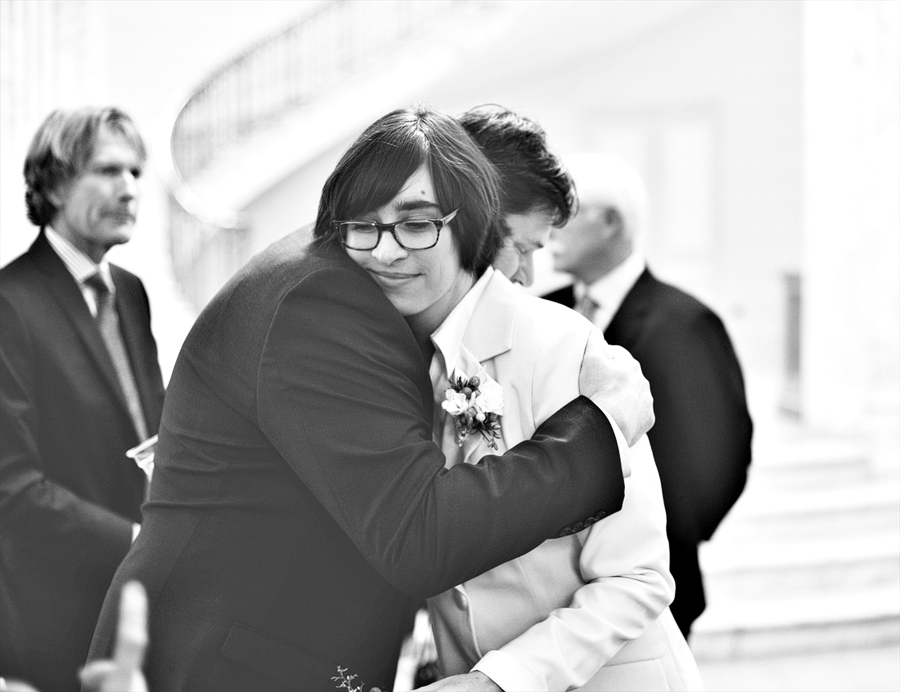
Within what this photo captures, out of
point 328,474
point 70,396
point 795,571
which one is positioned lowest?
point 795,571

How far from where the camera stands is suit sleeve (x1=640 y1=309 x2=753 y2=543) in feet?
8.33

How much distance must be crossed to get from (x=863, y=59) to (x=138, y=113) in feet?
20.6

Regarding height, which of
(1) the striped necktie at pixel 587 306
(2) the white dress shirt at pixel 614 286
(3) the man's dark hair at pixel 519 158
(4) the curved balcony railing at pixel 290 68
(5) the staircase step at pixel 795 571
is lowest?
(5) the staircase step at pixel 795 571

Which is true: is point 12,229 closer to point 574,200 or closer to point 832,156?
point 574,200

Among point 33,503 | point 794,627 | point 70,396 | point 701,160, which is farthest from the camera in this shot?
point 701,160

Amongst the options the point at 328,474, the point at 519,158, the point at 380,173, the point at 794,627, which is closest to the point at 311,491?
the point at 328,474

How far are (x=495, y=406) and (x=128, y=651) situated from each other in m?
0.67

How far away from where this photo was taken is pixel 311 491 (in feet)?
4.65

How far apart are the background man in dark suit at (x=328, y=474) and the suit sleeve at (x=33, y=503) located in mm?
629

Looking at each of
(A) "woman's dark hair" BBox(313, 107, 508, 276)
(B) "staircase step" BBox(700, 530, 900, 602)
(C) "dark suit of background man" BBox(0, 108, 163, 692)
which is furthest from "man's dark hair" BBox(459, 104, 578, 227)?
(B) "staircase step" BBox(700, 530, 900, 602)

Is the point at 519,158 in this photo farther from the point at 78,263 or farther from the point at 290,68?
the point at 290,68

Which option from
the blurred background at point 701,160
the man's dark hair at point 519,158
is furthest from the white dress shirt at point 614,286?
the man's dark hair at point 519,158

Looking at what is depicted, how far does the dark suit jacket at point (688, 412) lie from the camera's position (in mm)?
2539

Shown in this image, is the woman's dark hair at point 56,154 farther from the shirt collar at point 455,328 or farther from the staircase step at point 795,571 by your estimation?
the staircase step at point 795,571
